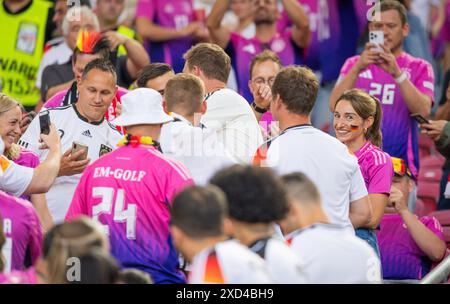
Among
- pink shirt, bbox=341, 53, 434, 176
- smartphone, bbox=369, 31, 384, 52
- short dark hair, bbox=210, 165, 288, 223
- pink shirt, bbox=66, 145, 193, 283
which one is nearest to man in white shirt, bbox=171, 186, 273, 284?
short dark hair, bbox=210, 165, 288, 223

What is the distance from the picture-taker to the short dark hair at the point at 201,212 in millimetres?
6277

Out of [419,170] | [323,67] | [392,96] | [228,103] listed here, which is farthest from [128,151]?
[323,67]

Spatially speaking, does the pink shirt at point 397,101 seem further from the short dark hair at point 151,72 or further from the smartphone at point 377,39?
the short dark hair at point 151,72

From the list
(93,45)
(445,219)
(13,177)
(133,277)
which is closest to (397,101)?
(445,219)

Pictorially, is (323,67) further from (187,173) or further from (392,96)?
(187,173)

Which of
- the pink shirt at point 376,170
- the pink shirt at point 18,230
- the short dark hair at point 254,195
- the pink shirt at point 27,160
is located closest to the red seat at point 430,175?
the pink shirt at point 376,170

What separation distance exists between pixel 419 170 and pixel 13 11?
4455mm

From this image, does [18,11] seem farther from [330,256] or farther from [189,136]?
[330,256]

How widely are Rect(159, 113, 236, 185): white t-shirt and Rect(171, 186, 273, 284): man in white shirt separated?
1.98 m

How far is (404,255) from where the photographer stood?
9.71m

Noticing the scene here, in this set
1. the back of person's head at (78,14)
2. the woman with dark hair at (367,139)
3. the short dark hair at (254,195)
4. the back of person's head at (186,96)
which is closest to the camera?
the short dark hair at (254,195)

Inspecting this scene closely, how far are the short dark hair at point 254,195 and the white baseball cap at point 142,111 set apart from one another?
1641 mm

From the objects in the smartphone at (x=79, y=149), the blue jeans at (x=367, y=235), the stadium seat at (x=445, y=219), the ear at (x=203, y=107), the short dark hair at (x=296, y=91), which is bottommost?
the stadium seat at (x=445, y=219)

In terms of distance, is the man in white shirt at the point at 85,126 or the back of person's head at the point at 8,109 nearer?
the back of person's head at the point at 8,109
